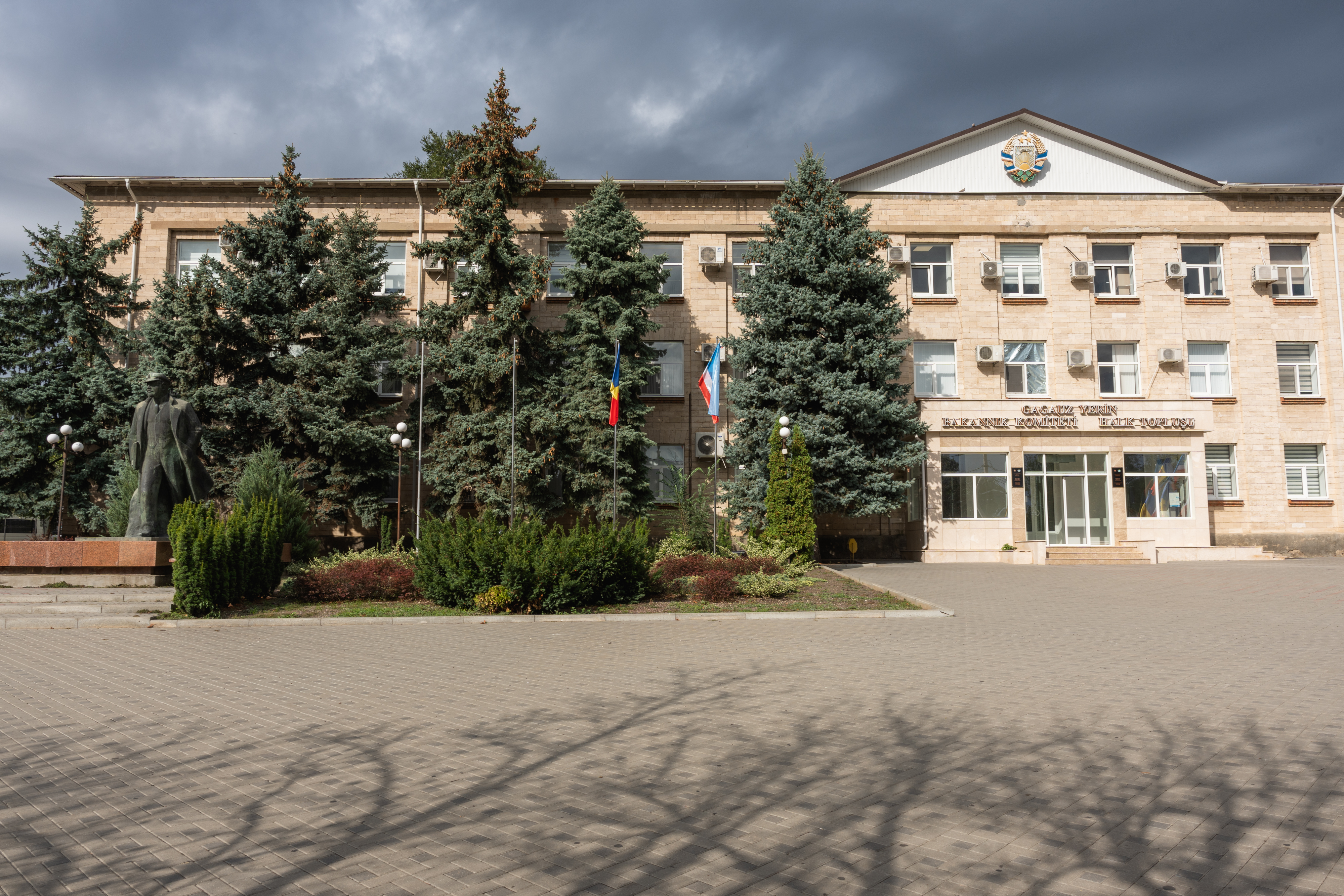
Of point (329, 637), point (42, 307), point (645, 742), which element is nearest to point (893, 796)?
point (645, 742)

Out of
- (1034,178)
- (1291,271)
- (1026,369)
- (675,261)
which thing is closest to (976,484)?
(1026,369)

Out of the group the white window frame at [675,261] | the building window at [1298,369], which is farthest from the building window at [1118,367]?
the white window frame at [675,261]

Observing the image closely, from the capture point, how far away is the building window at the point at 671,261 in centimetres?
2789

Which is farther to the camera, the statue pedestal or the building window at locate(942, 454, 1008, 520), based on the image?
the building window at locate(942, 454, 1008, 520)

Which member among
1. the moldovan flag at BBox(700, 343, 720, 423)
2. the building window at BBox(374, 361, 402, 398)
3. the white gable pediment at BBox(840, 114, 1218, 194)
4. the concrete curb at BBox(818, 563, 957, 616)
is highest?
the white gable pediment at BBox(840, 114, 1218, 194)

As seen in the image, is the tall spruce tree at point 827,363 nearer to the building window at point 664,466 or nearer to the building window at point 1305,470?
the building window at point 664,466

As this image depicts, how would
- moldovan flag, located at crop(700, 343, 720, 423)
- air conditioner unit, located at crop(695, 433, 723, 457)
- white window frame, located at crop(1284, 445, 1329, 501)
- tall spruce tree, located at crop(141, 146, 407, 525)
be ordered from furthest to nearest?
white window frame, located at crop(1284, 445, 1329, 501) < air conditioner unit, located at crop(695, 433, 723, 457) < tall spruce tree, located at crop(141, 146, 407, 525) < moldovan flag, located at crop(700, 343, 720, 423)

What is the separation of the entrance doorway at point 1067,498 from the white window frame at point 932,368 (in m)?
3.66

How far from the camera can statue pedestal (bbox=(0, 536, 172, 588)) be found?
14.2 m

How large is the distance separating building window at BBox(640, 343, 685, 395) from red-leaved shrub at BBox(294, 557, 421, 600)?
1415 centimetres

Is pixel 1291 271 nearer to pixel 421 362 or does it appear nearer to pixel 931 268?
pixel 931 268

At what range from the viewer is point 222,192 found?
2769 centimetres

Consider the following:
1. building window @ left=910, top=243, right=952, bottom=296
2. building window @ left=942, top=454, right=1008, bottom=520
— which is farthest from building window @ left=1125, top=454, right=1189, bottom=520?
building window @ left=910, top=243, right=952, bottom=296

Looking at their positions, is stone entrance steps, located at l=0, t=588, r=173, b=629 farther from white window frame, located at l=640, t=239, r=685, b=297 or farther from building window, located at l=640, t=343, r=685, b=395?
white window frame, located at l=640, t=239, r=685, b=297
